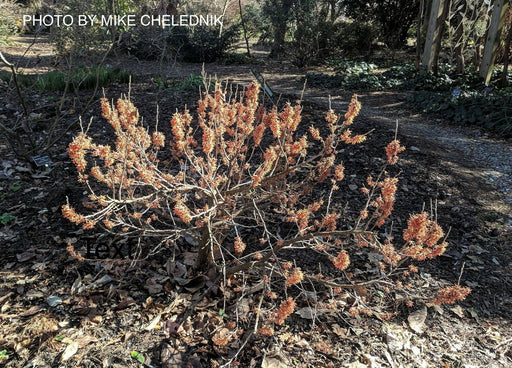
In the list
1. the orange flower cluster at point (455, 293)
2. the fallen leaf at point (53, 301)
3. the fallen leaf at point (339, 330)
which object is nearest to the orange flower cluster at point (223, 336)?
the fallen leaf at point (339, 330)

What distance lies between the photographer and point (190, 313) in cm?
230

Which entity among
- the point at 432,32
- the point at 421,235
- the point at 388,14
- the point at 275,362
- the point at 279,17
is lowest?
the point at 275,362

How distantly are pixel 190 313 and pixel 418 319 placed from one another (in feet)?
5.03

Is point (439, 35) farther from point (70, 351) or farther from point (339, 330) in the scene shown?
point (70, 351)

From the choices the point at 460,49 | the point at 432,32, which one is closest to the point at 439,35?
the point at 432,32

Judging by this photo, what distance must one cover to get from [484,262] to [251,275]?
6.39 ft

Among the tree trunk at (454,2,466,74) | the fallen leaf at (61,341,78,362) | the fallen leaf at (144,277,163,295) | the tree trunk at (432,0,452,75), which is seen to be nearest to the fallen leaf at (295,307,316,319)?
the fallen leaf at (144,277,163,295)

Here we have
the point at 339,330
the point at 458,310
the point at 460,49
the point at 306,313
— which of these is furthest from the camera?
the point at 460,49

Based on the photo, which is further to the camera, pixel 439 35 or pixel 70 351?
pixel 439 35

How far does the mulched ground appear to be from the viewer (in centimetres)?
206

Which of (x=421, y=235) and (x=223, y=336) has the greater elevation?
(x=421, y=235)

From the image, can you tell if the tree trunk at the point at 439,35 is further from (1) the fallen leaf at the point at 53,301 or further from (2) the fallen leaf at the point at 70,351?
(2) the fallen leaf at the point at 70,351

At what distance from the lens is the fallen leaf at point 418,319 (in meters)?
2.42

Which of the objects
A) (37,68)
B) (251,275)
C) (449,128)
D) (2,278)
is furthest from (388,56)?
(2,278)
